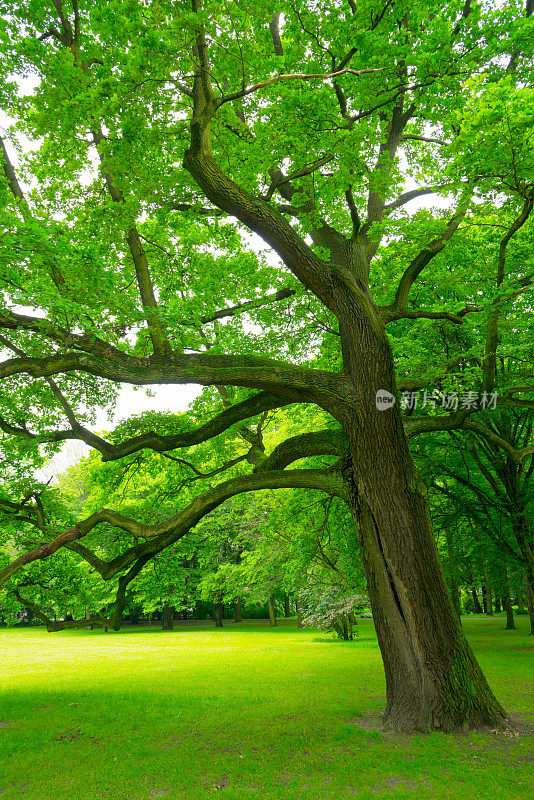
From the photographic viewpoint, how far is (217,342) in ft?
37.0

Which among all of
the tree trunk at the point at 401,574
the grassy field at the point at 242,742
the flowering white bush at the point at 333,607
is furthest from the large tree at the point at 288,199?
the flowering white bush at the point at 333,607

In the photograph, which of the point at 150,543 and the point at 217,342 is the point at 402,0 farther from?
the point at 150,543

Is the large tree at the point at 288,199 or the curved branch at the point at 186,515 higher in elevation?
the large tree at the point at 288,199

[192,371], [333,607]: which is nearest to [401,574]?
[192,371]

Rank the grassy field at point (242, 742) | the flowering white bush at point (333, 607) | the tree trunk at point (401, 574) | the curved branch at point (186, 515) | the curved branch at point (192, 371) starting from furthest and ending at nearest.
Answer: the flowering white bush at point (333, 607) < the curved branch at point (186, 515) < the curved branch at point (192, 371) < the tree trunk at point (401, 574) < the grassy field at point (242, 742)

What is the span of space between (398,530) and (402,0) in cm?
743

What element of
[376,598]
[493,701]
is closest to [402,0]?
[376,598]

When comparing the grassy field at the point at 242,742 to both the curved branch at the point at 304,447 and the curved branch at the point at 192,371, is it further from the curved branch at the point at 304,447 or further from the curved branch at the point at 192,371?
the curved branch at the point at 192,371

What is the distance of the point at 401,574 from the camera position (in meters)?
6.37

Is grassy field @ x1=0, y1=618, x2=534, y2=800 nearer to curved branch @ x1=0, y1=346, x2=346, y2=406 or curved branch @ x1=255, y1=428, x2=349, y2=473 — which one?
curved branch @ x1=255, y1=428, x2=349, y2=473

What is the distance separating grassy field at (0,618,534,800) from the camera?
16.4 ft

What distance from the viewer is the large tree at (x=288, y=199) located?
6.15m

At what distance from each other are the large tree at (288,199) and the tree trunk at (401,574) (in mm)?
26

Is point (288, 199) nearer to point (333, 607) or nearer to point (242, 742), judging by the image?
point (242, 742)
